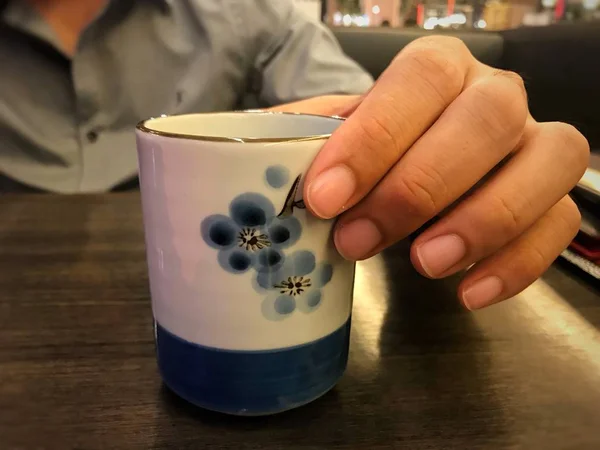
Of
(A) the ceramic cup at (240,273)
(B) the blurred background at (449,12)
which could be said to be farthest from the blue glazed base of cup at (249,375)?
(B) the blurred background at (449,12)

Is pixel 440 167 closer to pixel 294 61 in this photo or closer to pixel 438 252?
pixel 438 252

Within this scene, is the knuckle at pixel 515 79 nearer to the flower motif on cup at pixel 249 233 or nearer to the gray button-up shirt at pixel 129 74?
the flower motif on cup at pixel 249 233

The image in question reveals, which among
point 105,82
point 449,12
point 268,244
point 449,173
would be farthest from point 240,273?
point 449,12

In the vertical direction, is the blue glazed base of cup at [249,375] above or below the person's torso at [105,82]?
above

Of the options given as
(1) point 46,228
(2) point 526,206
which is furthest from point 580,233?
(1) point 46,228

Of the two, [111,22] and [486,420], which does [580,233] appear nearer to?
[486,420]

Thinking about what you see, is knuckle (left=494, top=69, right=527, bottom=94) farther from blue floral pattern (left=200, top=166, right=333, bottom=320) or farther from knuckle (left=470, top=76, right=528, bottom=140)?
blue floral pattern (left=200, top=166, right=333, bottom=320)
